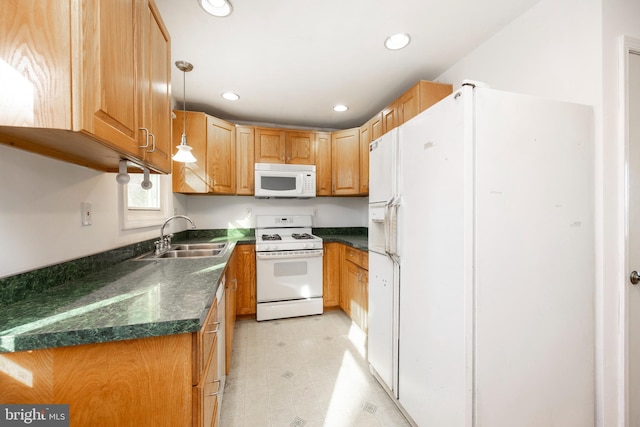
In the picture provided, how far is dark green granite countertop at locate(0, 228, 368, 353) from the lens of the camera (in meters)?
0.70

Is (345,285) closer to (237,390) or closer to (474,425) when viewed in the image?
(237,390)

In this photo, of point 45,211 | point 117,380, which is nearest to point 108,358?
point 117,380

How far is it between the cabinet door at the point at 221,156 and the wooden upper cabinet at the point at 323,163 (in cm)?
107

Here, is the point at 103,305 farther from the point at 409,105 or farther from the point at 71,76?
the point at 409,105

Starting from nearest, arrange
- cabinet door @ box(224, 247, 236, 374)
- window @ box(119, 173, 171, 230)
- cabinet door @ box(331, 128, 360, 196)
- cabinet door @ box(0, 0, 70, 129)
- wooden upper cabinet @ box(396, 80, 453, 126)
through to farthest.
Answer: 1. cabinet door @ box(0, 0, 70, 129)
2. window @ box(119, 173, 171, 230)
3. cabinet door @ box(224, 247, 236, 374)
4. wooden upper cabinet @ box(396, 80, 453, 126)
5. cabinet door @ box(331, 128, 360, 196)

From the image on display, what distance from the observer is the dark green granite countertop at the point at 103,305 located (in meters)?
0.70

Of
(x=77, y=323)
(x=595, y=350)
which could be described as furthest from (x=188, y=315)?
(x=595, y=350)

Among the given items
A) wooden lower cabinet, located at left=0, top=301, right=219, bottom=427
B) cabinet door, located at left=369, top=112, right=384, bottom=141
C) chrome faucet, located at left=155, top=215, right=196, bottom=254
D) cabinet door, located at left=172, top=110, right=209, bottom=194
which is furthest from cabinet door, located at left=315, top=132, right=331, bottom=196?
wooden lower cabinet, located at left=0, top=301, right=219, bottom=427

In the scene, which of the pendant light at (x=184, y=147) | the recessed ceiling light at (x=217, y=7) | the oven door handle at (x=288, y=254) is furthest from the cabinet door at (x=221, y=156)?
the recessed ceiling light at (x=217, y=7)

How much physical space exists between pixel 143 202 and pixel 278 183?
4.68ft

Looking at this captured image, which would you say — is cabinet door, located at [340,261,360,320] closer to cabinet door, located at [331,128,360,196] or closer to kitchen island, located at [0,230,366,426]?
cabinet door, located at [331,128,360,196]

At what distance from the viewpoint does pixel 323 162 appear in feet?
11.0

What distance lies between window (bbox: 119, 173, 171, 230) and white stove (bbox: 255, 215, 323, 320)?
40.4 inches

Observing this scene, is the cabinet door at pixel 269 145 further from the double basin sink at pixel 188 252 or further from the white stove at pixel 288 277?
the double basin sink at pixel 188 252
